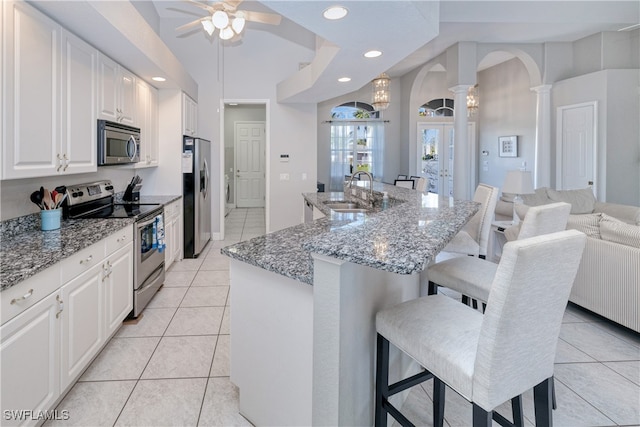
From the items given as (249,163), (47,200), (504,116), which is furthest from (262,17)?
(249,163)

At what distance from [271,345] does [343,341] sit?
493 mm

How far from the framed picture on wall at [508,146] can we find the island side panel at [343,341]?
735cm

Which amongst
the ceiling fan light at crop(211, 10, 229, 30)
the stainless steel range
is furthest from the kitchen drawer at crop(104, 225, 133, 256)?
the ceiling fan light at crop(211, 10, 229, 30)

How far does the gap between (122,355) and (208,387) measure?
0.77m

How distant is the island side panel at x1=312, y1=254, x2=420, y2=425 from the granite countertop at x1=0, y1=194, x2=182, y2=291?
4.07ft

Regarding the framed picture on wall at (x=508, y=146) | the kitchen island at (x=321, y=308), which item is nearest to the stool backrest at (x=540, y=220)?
the kitchen island at (x=321, y=308)

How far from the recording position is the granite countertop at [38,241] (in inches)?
61.2

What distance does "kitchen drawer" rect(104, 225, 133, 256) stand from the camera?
7.84ft

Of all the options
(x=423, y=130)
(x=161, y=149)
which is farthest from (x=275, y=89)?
(x=423, y=130)

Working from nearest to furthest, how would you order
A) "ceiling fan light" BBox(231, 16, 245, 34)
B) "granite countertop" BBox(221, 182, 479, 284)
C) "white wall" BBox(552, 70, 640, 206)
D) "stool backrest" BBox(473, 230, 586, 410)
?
"stool backrest" BBox(473, 230, 586, 410) < "granite countertop" BBox(221, 182, 479, 284) < "ceiling fan light" BBox(231, 16, 245, 34) < "white wall" BBox(552, 70, 640, 206)

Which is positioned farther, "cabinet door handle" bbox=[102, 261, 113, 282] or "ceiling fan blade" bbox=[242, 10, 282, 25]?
"ceiling fan blade" bbox=[242, 10, 282, 25]

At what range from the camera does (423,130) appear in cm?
→ 855

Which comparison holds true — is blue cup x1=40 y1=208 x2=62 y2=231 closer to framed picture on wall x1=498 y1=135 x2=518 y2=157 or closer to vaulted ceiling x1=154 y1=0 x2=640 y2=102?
vaulted ceiling x1=154 y1=0 x2=640 y2=102

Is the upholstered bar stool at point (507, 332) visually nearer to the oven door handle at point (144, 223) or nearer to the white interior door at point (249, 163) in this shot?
the oven door handle at point (144, 223)
